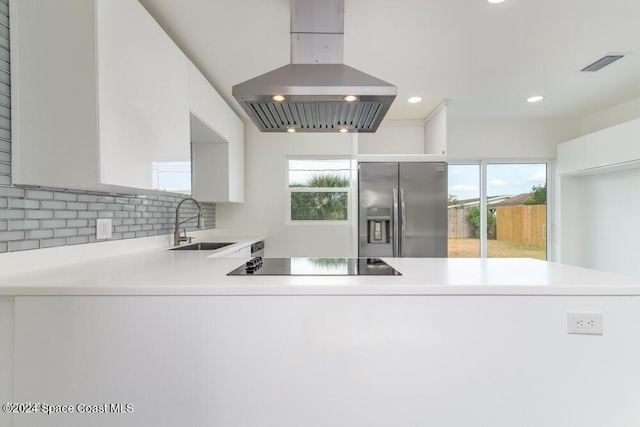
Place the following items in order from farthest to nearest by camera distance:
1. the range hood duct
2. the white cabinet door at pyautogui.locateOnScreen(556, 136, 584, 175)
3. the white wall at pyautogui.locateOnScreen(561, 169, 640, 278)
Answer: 1. the white cabinet door at pyautogui.locateOnScreen(556, 136, 584, 175)
2. the white wall at pyautogui.locateOnScreen(561, 169, 640, 278)
3. the range hood duct

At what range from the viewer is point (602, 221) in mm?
3740

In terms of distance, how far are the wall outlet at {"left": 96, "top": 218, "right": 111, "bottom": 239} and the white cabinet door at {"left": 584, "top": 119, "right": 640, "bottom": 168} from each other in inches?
167

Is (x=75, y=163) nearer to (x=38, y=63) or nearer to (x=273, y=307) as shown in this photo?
(x=38, y=63)

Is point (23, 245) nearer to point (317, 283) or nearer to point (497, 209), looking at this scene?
point (317, 283)

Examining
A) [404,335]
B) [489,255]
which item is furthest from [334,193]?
[404,335]

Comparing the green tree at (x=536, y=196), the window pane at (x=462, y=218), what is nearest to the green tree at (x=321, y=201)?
the window pane at (x=462, y=218)

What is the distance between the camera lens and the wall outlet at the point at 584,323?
114 centimetres

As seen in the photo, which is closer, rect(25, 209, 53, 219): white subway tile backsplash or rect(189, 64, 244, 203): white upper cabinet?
rect(25, 209, 53, 219): white subway tile backsplash

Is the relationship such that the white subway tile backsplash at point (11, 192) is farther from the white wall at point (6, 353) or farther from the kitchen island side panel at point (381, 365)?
the kitchen island side panel at point (381, 365)

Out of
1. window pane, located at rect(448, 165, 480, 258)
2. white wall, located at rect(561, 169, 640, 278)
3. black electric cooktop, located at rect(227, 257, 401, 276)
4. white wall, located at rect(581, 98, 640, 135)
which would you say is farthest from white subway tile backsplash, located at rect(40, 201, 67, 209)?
white wall, located at rect(581, 98, 640, 135)

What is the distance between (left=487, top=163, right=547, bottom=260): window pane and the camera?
4.18 m

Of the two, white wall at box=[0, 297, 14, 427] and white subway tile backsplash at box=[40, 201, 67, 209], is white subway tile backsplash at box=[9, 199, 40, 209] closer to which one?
white subway tile backsplash at box=[40, 201, 67, 209]

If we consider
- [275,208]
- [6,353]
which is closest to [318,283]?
[6,353]

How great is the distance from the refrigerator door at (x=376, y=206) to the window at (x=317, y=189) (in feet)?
1.34
